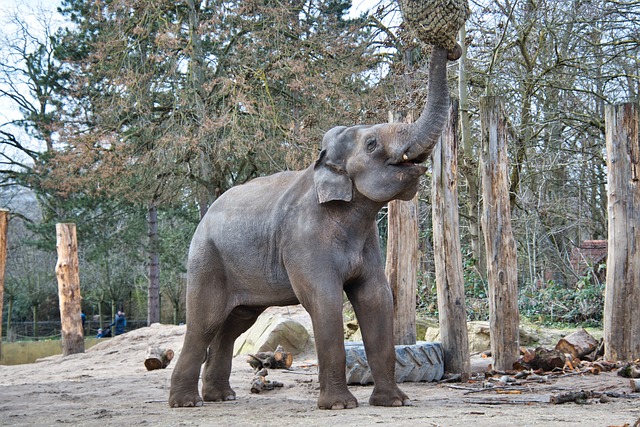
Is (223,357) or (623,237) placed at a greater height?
(623,237)

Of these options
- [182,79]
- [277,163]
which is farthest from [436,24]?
[182,79]

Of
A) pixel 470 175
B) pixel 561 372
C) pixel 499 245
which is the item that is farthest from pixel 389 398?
pixel 470 175

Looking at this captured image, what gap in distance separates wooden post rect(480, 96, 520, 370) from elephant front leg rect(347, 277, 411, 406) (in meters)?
2.15

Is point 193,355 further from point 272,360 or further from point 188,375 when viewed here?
point 272,360

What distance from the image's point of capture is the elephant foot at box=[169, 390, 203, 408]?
19.1 ft

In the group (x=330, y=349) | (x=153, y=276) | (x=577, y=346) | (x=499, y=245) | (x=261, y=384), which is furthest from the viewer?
(x=153, y=276)

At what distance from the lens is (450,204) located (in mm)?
Answer: 7465

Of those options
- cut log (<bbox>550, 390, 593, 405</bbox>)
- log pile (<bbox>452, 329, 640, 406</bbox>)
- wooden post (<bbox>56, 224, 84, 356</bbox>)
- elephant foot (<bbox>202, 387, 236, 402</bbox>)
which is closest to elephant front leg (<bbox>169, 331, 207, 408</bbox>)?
elephant foot (<bbox>202, 387, 236, 402</bbox>)

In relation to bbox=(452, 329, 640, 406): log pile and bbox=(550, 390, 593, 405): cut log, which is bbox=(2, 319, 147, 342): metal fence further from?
bbox=(550, 390, 593, 405): cut log

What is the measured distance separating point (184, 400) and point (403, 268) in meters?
2.82

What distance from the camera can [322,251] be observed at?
5309mm

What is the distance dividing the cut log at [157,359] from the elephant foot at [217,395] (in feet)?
14.0

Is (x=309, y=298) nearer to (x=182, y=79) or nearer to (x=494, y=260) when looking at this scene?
(x=494, y=260)

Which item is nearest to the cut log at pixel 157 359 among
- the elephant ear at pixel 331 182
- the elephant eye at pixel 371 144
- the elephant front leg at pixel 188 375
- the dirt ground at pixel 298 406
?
the dirt ground at pixel 298 406
